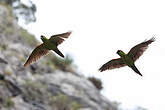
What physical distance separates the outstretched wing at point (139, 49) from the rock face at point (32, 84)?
1302 centimetres

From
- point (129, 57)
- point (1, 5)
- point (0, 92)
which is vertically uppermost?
point (1, 5)

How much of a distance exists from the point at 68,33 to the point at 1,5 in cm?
2722

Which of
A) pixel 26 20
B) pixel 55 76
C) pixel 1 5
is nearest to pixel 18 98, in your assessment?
pixel 55 76

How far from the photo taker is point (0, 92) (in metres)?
19.8

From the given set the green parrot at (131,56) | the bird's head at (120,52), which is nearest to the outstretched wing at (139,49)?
the green parrot at (131,56)

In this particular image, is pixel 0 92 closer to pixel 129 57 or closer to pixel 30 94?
pixel 30 94

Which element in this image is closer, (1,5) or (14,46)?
(14,46)

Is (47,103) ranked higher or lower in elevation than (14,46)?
lower

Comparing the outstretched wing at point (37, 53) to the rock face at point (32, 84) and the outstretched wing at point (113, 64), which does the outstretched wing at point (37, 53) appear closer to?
the outstretched wing at point (113, 64)

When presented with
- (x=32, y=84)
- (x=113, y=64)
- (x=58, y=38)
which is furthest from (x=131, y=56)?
(x=32, y=84)

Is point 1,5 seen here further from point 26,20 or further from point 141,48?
point 141,48

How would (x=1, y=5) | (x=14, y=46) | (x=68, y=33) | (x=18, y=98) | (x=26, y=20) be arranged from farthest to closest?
(x=26, y=20) < (x=1, y=5) < (x=14, y=46) < (x=18, y=98) < (x=68, y=33)

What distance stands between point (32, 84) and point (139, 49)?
16548 millimetres

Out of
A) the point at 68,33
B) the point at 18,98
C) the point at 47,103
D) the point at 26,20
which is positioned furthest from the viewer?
the point at 26,20
